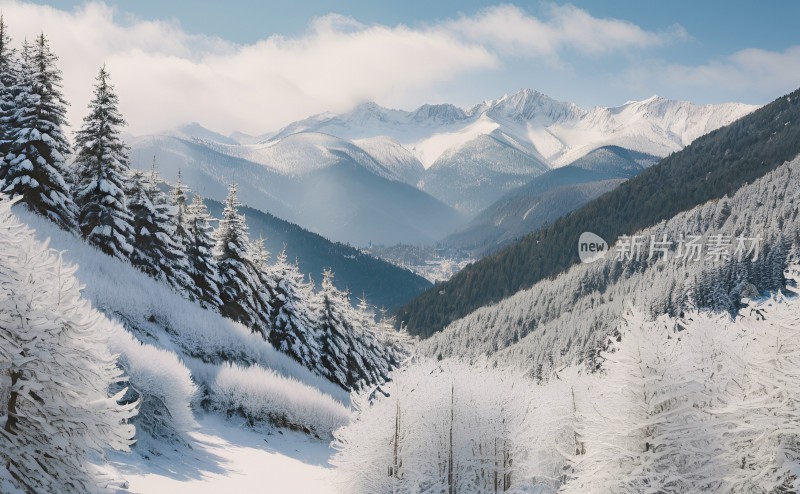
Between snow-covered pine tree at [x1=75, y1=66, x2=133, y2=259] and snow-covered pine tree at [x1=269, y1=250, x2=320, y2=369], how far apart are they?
11614 mm

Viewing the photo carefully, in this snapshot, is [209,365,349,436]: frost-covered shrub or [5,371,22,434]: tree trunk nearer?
[5,371,22,434]: tree trunk

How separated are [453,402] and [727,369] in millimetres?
9090

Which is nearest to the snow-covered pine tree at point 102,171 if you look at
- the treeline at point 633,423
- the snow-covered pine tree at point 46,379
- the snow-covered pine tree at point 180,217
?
the snow-covered pine tree at point 180,217

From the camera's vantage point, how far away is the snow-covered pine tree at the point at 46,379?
659 centimetres

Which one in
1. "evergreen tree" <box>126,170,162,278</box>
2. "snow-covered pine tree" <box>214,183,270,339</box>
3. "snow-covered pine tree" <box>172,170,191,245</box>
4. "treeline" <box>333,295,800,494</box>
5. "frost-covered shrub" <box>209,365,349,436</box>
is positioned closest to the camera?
"treeline" <box>333,295,800,494</box>

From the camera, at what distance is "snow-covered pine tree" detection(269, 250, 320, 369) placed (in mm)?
41344

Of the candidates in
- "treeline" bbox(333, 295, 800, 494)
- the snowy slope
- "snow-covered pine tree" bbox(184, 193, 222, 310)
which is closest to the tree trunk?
the snowy slope

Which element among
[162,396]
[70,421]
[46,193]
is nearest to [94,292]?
[162,396]

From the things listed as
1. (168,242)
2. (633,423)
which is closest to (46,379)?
(633,423)

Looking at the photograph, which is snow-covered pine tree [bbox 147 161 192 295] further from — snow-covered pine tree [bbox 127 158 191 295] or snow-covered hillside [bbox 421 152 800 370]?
snow-covered hillside [bbox 421 152 800 370]

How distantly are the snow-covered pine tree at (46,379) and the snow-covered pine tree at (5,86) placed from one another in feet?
95.0

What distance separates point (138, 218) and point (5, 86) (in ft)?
40.3

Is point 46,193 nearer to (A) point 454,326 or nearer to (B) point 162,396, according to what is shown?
(B) point 162,396

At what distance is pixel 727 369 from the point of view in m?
14.0
